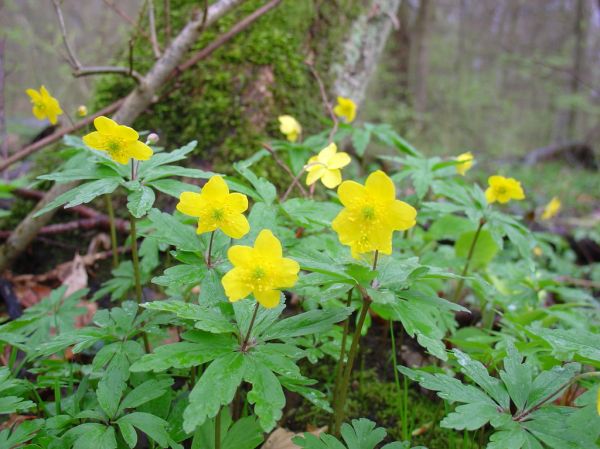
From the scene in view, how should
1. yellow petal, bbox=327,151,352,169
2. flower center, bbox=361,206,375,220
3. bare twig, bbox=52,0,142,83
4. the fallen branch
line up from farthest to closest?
the fallen branch, bare twig, bbox=52,0,142,83, yellow petal, bbox=327,151,352,169, flower center, bbox=361,206,375,220

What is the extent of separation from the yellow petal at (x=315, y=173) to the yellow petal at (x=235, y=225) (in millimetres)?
485

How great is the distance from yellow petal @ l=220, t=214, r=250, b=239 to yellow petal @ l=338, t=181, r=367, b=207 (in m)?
0.28

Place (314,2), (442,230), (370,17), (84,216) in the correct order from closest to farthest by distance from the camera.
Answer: (442,230) → (84,216) → (314,2) → (370,17)

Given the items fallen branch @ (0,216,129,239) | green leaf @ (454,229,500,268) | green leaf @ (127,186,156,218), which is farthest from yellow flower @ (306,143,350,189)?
fallen branch @ (0,216,129,239)

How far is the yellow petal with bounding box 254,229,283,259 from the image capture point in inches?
41.4

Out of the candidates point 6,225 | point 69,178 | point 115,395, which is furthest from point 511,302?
point 6,225

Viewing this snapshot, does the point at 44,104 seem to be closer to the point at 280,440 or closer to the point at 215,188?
the point at 215,188

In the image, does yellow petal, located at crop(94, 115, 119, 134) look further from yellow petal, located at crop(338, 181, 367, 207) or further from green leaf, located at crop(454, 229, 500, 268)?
green leaf, located at crop(454, 229, 500, 268)

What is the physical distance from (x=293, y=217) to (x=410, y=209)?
523mm

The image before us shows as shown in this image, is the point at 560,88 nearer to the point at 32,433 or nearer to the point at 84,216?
the point at 84,216

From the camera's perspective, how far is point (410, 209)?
114 cm

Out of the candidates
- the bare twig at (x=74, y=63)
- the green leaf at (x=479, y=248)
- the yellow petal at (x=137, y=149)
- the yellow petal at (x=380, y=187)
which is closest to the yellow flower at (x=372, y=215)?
the yellow petal at (x=380, y=187)

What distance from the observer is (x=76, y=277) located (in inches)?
89.1

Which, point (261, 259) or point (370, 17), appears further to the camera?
point (370, 17)
